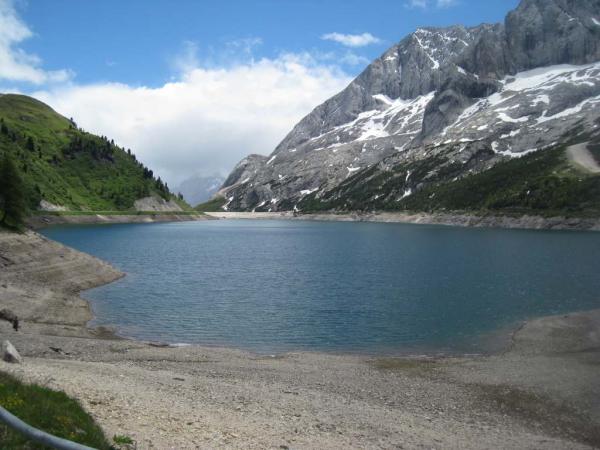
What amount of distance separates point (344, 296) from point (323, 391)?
101 ft

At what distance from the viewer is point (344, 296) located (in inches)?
2218

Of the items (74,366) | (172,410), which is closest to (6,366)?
(74,366)

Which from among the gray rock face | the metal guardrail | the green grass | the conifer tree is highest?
the conifer tree

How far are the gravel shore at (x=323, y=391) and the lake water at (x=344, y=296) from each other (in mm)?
4048

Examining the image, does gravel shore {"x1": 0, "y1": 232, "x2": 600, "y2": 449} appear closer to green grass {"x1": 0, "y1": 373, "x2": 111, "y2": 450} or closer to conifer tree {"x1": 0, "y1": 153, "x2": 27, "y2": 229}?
green grass {"x1": 0, "y1": 373, "x2": 111, "y2": 450}

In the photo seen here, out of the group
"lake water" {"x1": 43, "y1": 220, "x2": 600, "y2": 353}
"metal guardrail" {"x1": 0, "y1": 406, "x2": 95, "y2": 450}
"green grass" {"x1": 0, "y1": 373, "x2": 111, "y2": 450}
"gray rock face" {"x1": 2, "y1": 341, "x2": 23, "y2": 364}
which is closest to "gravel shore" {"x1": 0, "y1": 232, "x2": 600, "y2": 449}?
"gray rock face" {"x1": 2, "y1": 341, "x2": 23, "y2": 364}

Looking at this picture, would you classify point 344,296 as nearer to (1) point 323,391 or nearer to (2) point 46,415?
(1) point 323,391

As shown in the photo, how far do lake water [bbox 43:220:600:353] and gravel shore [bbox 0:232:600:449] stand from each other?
13.3 ft

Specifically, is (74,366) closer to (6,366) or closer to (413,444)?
(6,366)

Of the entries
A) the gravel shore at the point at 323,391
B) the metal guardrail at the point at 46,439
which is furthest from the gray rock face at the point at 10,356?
the metal guardrail at the point at 46,439

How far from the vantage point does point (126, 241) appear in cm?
12669

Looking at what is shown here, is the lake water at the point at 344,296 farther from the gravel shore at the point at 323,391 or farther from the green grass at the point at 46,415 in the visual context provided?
the green grass at the point at 46,415

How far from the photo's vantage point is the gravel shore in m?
17.9

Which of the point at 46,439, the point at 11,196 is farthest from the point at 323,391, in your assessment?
the point at 11,196
